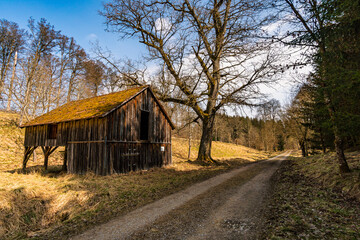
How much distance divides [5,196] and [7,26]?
28.3m

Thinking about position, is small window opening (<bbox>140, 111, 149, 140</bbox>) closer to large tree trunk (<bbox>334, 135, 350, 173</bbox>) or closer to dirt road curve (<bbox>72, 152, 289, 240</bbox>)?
dirt road curve (<bbox>72, 152, 289, 240</bbox>)

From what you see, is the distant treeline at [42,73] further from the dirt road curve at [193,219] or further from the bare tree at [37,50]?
the dirt road curve at [193,219]

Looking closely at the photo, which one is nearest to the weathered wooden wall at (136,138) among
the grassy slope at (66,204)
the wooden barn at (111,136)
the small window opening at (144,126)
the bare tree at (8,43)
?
the wooden barn at (111,136)

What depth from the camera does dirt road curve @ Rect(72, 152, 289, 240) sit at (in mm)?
4047

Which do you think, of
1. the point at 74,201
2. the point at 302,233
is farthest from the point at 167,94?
the point at 302,233

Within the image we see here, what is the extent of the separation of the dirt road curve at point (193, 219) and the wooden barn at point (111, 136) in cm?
668

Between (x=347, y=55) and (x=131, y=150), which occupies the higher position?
(x=347, y=55)

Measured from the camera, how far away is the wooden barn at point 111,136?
11.9 m

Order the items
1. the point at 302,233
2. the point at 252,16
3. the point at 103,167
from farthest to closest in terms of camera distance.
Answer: the point at 103,167
the point at 252,16
the point at 302,233

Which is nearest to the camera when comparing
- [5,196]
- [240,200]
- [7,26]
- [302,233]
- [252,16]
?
[302,233]

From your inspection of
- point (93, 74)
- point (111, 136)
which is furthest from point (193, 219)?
point (93, 74)

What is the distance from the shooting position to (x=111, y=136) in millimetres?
11961

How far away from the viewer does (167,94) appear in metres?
15.9

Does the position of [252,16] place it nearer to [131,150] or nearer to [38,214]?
[131,150]
